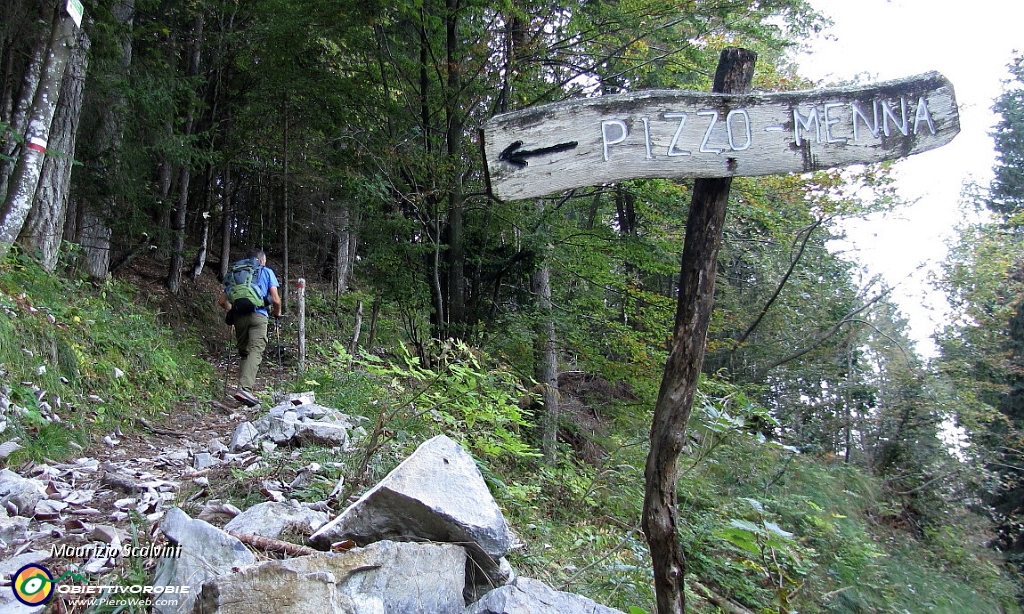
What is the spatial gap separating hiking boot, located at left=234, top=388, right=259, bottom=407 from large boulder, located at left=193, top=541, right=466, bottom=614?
5.74 m

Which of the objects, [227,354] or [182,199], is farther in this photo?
[182,199]

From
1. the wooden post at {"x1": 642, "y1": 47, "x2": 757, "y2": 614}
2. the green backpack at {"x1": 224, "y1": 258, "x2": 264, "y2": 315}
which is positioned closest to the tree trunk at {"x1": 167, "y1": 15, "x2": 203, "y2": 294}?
the green backpack at {"x1": 224, "y1": 258, "x2": 264, "y2": 315}

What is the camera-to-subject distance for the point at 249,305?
7.82 metres

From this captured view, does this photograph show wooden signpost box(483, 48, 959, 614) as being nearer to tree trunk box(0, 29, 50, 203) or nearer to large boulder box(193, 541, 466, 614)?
large boulder box(193, 541, 466, 614)

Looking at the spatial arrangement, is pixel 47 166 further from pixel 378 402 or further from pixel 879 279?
pixel 879 279

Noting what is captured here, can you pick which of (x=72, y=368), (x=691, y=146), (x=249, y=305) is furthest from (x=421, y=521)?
(x=249, y=305)

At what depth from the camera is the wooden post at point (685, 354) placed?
2467mm

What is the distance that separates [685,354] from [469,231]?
278 inches

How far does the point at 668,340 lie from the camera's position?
873 centimetres

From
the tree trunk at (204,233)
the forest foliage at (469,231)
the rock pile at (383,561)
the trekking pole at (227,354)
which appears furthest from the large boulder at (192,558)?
the tree trunk at (204,233)

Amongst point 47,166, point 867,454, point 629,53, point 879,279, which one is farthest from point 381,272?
point 867,454

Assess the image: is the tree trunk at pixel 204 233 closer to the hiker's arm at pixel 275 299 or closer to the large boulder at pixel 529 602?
the hiker's arm at pixel 275 299

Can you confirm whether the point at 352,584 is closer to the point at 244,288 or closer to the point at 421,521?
the point at 421,521

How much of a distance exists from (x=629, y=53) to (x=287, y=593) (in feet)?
27.4
